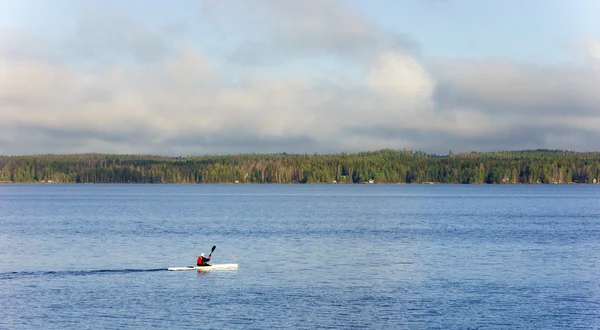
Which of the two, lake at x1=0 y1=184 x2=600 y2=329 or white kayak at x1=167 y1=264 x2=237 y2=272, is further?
white kayak at x1=167 y1=264 x2=237 y2=272

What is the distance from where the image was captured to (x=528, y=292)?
46.8 meters

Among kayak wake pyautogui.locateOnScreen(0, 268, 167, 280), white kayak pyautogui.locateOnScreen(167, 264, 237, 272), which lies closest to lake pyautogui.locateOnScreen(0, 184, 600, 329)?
kayak wake pyautogui.locateOnScreen(0, 268, 167, 280)

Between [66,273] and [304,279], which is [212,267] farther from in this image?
[66,273]

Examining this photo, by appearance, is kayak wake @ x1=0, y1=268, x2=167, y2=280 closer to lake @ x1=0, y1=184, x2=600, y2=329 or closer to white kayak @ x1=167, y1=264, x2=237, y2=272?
lake @ x1=0, y1=184, x2=600, y2=329

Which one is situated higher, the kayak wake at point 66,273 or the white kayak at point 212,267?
the white kayak at point 212,267

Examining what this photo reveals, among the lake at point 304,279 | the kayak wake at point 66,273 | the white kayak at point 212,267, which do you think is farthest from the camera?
the white kayak at point 212,267

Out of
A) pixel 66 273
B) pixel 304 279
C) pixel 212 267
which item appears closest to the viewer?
pixel 304 279

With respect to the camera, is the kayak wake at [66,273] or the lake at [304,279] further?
the kayak wake at [66,273]

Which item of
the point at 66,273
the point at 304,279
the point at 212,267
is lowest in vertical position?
the point at 66,273

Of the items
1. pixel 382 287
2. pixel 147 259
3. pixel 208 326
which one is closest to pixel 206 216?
pixel 147 259

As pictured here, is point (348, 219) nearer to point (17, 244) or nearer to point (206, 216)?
point (206, 216)

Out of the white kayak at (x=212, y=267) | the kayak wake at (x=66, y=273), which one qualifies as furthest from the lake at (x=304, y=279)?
the white kayak at (x=212, y=267)

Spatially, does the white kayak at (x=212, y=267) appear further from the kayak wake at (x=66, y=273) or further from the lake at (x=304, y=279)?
the kayak wake at (x=66, y=273)

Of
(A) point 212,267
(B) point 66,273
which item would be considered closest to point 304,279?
(A) point 212,267
